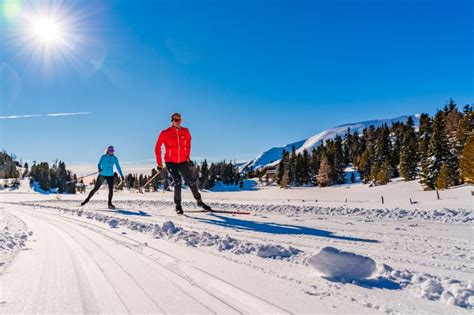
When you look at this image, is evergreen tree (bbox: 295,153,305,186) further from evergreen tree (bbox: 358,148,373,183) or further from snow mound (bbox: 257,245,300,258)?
snow mound (bbox: 257,245,300,258)

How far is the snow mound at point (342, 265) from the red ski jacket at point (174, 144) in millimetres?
6540

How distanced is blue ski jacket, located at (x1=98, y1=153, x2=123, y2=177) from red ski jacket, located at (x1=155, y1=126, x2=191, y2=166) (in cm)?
462

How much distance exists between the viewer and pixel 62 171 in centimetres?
12294

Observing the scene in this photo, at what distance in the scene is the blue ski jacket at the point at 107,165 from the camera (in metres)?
12.4

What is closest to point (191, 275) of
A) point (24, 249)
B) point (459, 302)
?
point (459, 302)

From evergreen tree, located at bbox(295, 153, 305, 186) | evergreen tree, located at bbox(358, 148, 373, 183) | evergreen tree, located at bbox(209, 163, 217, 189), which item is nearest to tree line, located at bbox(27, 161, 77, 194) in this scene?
evergreen tree, located at bbox(209, 163, 217, 189)

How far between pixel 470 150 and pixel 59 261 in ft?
143

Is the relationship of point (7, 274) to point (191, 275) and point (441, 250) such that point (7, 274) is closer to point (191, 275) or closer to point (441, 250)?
point (191, 275)

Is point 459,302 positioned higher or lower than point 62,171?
lower

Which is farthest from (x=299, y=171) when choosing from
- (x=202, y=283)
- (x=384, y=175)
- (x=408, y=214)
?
(x=202, y=283)

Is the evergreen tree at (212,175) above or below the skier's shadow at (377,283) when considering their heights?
above

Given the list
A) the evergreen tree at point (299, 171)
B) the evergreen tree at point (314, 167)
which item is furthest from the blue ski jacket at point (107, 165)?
the evergreen tree at point (314, 167)

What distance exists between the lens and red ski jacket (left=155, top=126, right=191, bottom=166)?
27.8 ft

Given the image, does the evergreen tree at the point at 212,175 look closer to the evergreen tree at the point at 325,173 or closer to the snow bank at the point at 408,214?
the evergreen tree at the point at 325,173
